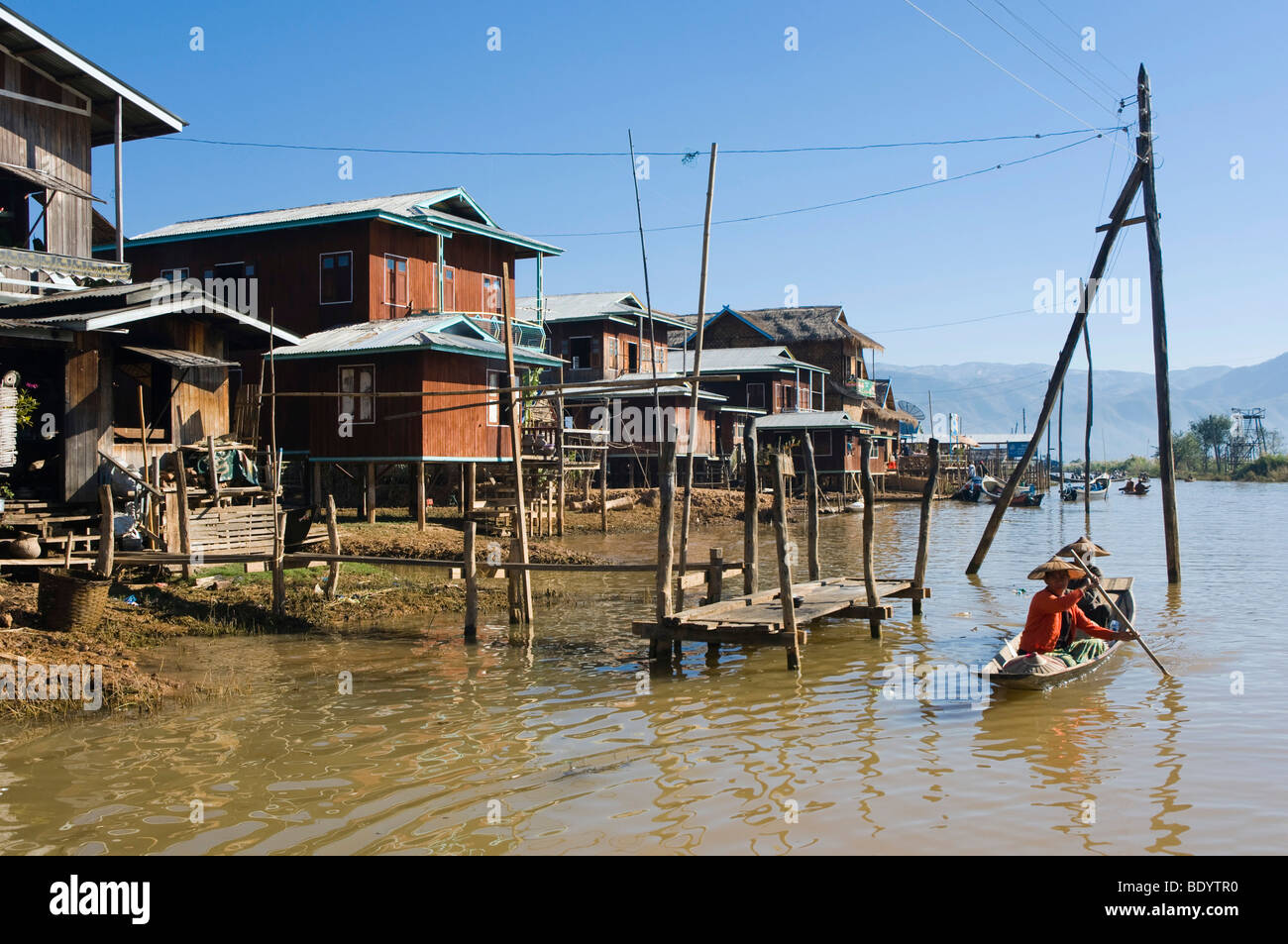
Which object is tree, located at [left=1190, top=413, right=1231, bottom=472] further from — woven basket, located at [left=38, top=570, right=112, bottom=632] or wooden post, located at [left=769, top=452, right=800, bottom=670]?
woven basket, located at [left=38, top=570, right=112, bottom=632]

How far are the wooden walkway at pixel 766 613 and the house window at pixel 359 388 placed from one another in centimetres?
1434

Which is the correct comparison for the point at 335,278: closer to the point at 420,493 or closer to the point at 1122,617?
the point at 420,493

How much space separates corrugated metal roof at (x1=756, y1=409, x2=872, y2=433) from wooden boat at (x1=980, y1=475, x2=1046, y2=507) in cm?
871

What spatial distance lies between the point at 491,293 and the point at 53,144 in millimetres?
15508

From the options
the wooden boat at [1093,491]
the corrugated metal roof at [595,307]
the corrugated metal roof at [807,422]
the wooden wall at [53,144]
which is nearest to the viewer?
the wooden wall at [53,144]

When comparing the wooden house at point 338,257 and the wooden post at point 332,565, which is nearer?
the wooden post at point 332,565

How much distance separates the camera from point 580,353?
156 ft

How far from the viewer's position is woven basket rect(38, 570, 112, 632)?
44.5 feet

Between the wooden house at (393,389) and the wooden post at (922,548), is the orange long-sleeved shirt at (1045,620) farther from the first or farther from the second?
→ the wooden house at (393,389)

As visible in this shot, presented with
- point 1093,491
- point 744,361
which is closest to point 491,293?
point 744,361

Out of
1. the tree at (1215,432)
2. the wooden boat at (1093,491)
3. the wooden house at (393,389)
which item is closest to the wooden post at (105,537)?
the wooden house at (393,389)

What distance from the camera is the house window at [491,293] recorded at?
3462 centimetres
